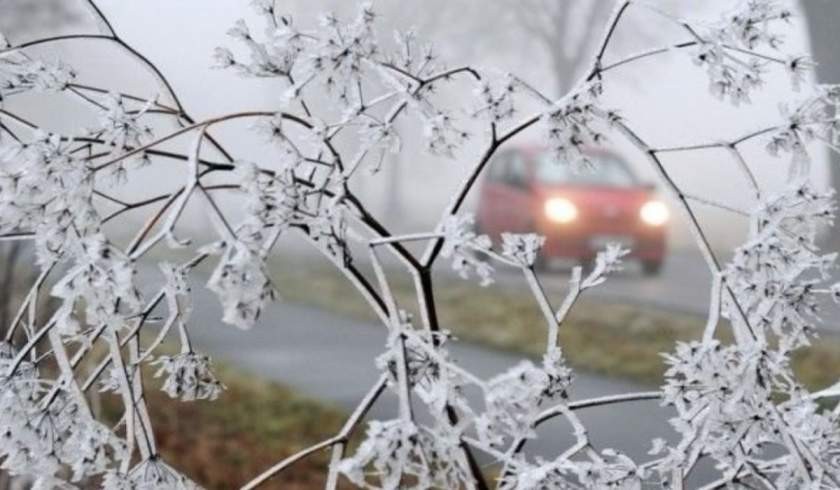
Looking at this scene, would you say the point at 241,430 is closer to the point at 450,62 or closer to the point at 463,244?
the point at 450,62

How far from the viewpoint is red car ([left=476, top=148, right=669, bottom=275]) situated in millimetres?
2670

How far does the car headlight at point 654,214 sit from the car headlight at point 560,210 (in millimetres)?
148

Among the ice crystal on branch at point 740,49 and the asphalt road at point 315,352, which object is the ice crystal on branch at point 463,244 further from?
the asphalt road at point 315,352

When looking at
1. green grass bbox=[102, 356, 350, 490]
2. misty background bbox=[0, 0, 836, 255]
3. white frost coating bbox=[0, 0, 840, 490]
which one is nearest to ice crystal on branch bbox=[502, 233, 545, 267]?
white frost coating bbox=[0, 0, 840, 490]

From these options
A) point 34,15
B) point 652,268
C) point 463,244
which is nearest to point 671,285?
point 652,268

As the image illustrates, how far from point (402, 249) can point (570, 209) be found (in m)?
2.04

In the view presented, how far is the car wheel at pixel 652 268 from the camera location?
2658 millimetres

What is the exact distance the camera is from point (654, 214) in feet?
8.79

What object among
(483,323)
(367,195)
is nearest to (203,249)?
(367,195)

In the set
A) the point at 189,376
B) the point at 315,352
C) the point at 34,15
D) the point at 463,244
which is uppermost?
the point at 34,15

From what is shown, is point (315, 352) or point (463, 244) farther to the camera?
point (315, 352)

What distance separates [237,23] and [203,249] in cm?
17

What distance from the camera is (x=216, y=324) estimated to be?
303cm

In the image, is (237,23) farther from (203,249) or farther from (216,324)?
(216,324)
